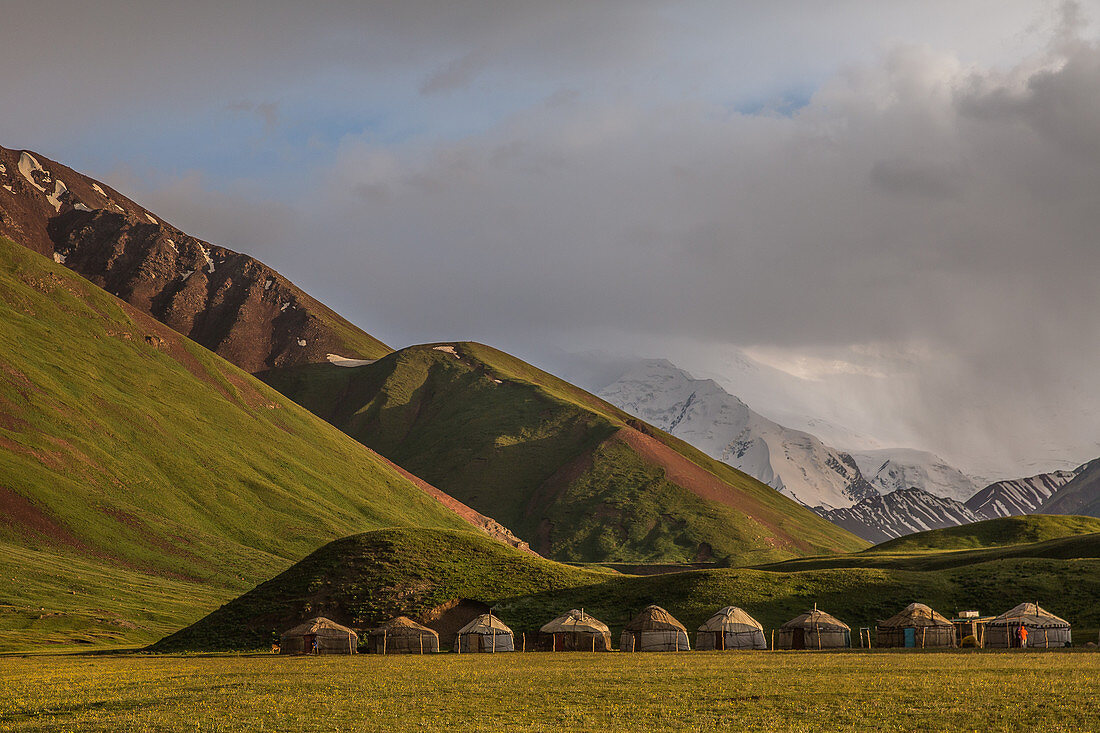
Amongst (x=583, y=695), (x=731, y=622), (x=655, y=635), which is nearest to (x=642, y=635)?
(x=655, y=635)

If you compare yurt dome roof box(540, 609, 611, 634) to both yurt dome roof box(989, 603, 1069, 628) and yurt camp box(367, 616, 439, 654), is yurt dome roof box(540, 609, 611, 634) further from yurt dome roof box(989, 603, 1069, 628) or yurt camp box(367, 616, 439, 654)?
yurt dome roof box(989, 603, 1069, 628)

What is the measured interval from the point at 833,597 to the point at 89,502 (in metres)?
134

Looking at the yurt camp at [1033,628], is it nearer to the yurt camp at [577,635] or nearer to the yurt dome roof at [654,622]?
the yurt dome roof at [654,622]

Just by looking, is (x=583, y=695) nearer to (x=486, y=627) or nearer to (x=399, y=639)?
(x=486, y=627)

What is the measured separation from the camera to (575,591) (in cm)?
11638

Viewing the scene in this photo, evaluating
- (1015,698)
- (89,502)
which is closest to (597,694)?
(1015,698)

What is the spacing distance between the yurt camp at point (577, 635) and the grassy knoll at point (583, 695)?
1676cm

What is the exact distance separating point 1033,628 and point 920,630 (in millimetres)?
9264

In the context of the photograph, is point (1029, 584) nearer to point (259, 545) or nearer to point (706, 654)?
point (706, 654)

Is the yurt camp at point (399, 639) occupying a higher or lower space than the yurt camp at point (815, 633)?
lower

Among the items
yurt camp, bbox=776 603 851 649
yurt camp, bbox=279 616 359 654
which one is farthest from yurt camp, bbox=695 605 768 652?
yurt camp, bbox=279 616 359 654

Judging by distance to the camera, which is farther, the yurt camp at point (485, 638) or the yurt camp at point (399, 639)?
the yurt camp at point (399, 639)

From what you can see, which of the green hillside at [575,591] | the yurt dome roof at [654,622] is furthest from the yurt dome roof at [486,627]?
the yurt dome roof at [654,622]

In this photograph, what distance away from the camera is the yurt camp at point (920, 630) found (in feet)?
298
